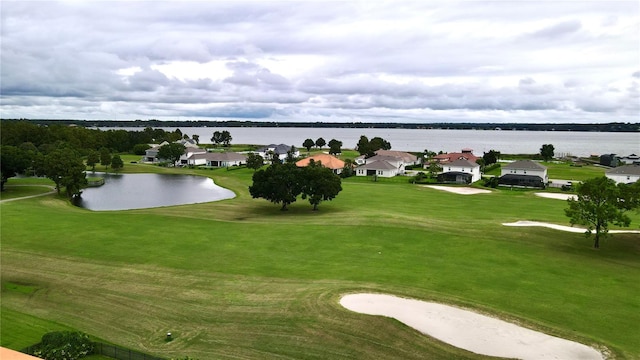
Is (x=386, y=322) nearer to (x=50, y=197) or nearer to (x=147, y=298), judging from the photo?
(x=147, y=298)

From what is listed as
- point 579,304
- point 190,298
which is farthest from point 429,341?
point 190,298

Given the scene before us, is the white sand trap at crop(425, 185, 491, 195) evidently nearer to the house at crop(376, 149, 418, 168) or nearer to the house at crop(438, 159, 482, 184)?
the house at crop(438, 159, 482, 184)

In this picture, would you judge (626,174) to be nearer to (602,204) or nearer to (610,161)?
(610,161)

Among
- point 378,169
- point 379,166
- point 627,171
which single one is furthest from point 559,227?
point 379,166

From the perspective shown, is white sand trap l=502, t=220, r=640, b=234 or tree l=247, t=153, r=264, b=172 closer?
white sand trap l=502, t=220, r=640, b=234

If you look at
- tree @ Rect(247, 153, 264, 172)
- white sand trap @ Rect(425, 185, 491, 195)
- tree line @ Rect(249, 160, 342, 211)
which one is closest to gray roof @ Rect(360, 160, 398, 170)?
white sand trap @ Rect(425, 185, 491, 195)

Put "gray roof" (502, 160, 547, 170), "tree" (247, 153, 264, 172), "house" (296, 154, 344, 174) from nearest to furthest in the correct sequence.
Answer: "gray roof" (502, 160, 547, 170), "house" (296, 154, 344, 174), "tree" (247, 153, 264, 172)

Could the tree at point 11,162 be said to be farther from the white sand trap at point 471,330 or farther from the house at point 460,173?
the house at point 460,173
